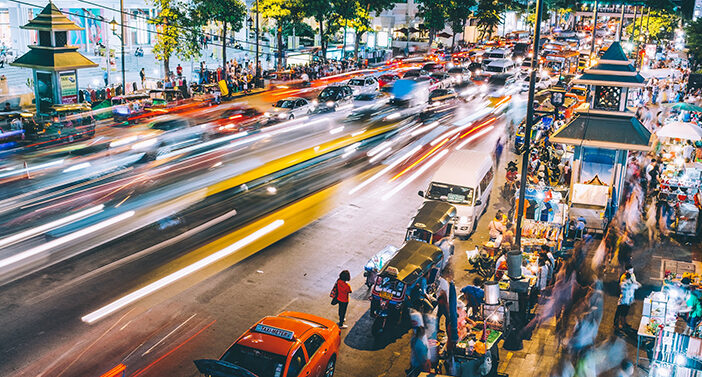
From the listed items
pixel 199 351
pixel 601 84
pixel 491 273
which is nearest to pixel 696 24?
pixel 601 84

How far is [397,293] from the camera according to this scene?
582 inches

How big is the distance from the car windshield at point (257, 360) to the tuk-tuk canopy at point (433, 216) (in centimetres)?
787

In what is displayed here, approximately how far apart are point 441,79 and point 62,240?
36.3 metres

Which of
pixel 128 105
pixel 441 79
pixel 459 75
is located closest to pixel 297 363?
pixel 128 105

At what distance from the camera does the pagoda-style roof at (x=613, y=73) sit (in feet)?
67.6

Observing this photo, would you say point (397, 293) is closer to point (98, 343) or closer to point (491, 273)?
point (491, 273)

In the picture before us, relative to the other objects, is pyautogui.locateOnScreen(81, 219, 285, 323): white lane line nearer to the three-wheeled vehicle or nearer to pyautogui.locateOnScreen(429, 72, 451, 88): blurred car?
the three-wheeled vehicle

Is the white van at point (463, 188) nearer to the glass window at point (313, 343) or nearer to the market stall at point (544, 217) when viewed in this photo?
the market stall at point (544, 217)

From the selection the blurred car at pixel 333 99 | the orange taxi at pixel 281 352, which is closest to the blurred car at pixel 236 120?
the blurred car at pixel 333 99

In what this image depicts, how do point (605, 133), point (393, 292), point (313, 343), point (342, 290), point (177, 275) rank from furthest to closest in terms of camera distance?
point (605, 133) → point (177, 275) → point (393, 292) → point (342, 290) → point (313, 343)

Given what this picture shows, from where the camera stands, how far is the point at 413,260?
15820 mm

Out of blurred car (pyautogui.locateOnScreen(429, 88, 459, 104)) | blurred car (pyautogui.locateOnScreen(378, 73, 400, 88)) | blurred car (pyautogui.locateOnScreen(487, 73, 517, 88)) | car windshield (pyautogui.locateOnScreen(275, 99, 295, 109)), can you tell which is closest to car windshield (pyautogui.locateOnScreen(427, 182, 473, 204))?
car windshield (pyautogui.locateOnScreen(275, 99, 295, 109))

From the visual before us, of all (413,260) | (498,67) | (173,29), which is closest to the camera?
(413,260)

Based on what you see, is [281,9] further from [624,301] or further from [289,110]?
[624,301]
